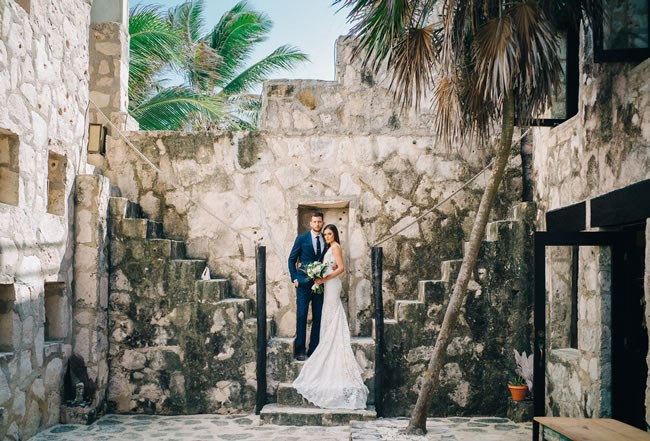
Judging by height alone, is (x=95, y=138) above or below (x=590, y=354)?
above

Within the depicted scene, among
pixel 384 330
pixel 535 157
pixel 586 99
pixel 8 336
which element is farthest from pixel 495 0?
pixel 8 336

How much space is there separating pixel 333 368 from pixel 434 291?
57.9 inches

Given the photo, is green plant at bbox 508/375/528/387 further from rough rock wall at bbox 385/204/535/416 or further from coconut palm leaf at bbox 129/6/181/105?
coconut palm leaf at bbox 129/6/181/105

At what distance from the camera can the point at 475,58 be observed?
6.30m

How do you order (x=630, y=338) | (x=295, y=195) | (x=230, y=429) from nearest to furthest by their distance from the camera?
(x=630, y=338) → (x=230, y=429) → (x=295, y=195)

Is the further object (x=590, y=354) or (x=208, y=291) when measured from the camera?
(x=208, y=291)

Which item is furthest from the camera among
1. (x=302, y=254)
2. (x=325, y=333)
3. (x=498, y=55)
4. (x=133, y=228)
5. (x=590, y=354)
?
(x=302, y=254)

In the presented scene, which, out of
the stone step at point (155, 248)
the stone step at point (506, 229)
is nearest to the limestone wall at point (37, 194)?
the stone step at point (155, 248)

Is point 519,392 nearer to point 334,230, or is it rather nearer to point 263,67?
point 334,230

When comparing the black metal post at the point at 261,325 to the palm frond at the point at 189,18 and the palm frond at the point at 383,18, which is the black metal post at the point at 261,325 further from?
the palm frond at the point at 189,18

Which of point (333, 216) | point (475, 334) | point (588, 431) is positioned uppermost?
point (333, 216)

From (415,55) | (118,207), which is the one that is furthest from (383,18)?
(118,207)

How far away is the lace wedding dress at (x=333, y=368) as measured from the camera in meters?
7.64

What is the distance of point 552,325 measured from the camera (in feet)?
24.5
